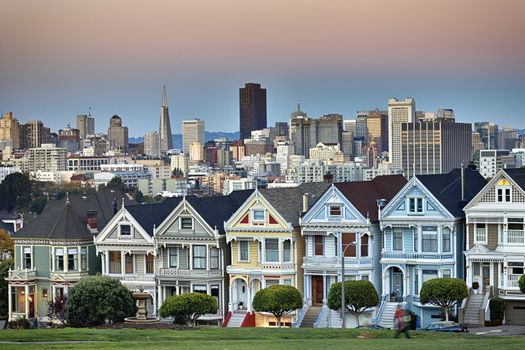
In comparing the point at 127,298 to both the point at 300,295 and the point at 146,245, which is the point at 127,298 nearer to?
the point at 146,245

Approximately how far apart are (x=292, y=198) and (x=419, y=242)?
717 cm

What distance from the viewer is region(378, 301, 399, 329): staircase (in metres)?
56.8

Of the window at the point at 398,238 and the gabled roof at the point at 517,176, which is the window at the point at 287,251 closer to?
the window at the point at 398,238

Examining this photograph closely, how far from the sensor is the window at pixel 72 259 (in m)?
65.8

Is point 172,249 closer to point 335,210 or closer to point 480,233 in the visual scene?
point 335,210

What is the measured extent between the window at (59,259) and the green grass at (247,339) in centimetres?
1848

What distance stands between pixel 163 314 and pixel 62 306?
6624 mm

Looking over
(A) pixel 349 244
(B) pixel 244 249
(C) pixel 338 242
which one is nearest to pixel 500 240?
(A) pixel 349 244

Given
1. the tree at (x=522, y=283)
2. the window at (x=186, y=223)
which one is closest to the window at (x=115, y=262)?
the window at (x=186, y=223)

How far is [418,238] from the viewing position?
57469 mm

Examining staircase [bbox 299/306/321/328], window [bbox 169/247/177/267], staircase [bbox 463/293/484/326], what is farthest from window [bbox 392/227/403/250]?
window [bbox 169/247/177/267]

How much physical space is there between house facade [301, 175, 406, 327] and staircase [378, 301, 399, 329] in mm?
832

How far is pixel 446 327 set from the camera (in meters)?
52.3

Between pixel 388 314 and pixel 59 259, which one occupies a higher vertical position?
pixel 59 259
